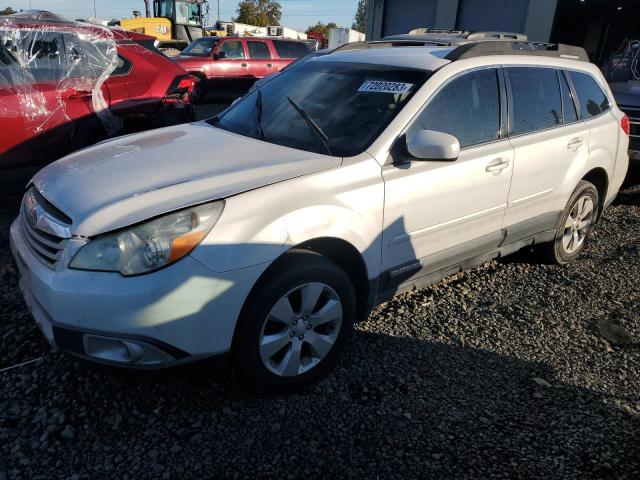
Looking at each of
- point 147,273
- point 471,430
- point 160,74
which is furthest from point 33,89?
point 471,430

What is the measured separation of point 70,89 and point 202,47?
9713 mm

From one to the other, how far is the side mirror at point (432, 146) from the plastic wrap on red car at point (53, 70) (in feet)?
11.9

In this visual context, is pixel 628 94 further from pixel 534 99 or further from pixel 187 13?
pixel 187 13

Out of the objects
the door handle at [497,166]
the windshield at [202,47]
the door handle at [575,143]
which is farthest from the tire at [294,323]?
Result: the windshield at [202,47]

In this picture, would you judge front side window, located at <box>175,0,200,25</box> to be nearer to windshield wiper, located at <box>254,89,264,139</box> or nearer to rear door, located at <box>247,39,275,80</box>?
rear door, located at <box>247,39,275,80</box>

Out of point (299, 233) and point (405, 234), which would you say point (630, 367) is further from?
point (299, 233)

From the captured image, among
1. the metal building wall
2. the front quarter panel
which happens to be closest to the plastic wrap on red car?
the front quarter panel

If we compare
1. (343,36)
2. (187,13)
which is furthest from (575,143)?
(343,36)

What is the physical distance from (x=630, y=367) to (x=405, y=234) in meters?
1.60

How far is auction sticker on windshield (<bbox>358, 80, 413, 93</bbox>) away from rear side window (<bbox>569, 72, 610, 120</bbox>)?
1895mm

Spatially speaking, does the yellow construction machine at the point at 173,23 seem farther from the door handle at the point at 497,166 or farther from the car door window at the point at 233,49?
the door handle at the point at 497,166

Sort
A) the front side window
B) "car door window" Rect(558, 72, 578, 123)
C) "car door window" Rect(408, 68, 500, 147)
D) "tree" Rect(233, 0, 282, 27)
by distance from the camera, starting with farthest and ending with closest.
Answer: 1. "tree" Rect(233, 0, 282, 27)
2. the front side window
3. "car door window" Rect(558, 72, 578, 123)
4. "car door window" Rect(408, 68, 500, 147)

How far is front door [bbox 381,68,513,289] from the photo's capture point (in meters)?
3.01

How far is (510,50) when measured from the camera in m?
3.79
